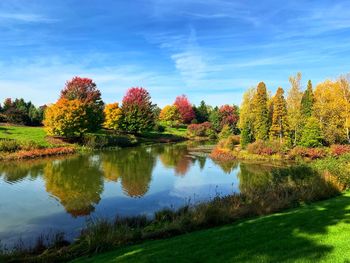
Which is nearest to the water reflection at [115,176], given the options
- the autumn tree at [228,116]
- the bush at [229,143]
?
the bush at [229,143]

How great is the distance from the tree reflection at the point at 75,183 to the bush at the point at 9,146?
21.1 feet

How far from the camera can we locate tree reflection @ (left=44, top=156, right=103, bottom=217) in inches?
701

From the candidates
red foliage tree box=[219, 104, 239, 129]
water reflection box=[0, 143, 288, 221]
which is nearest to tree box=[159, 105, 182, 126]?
red foliage tree box=[219, 104, 239, 129]

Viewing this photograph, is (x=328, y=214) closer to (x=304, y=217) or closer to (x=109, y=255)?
(x=304, y=217)

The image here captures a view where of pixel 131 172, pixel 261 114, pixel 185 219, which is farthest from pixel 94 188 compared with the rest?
pixel 261 114

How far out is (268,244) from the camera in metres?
7.20

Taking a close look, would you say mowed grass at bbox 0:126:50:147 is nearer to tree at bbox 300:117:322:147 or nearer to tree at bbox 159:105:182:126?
tree at bbox 300:117:322:147

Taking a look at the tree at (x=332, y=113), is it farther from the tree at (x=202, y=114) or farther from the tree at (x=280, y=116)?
the tree at (x=202, y=114)

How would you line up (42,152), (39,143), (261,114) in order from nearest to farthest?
(42,152) < (39,143) < (261,114)

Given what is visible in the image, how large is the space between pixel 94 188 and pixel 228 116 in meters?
62.2

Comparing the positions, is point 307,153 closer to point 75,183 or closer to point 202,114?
point 75,183

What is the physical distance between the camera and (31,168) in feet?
96.9

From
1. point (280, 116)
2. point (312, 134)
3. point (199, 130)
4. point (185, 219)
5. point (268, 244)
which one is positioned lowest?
point (185, 219)

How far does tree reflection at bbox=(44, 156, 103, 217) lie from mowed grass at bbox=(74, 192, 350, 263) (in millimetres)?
9041
